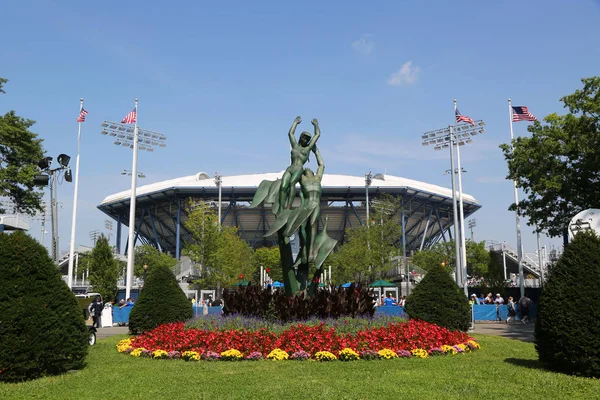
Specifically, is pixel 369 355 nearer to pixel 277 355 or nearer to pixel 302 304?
pixel 277 355

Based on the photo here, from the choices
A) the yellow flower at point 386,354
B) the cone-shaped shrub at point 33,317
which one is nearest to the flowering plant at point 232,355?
the cone-shaped shrub at point 33,317

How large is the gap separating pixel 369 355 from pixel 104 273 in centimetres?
3966

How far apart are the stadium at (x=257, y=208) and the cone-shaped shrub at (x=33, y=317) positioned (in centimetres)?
5371

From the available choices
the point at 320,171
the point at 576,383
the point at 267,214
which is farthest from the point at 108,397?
the point at 267,214

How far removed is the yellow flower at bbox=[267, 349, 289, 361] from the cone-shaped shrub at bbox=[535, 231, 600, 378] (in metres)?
4.95

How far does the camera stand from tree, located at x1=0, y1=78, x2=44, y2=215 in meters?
26.1

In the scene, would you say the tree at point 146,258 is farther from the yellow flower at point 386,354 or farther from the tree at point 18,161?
the yellow flower at point 386,354

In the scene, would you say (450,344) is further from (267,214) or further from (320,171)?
(267,214)

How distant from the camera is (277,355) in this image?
11688mm

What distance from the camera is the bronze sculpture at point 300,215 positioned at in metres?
14.9

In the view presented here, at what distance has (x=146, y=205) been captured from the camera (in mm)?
76062

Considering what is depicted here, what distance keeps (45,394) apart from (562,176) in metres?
22.8

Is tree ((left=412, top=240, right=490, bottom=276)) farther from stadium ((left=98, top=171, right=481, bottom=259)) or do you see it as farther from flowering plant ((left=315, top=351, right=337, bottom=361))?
flowering plant ((left=315, top=351, right=337, bottom=361))

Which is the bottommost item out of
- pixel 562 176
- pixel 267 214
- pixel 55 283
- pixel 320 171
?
pixel 55 283
